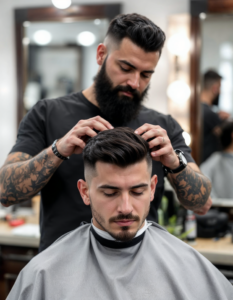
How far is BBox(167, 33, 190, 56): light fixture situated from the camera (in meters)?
3.01

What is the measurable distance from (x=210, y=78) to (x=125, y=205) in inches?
79.7

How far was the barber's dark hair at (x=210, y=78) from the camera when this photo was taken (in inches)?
115

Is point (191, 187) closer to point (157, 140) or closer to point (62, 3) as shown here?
point (157, 140)

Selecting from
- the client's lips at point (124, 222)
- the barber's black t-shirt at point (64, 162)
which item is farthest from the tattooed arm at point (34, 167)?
the client's lips at point (124, 222)

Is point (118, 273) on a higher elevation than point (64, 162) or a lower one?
lower

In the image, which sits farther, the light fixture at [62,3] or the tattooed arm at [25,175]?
the light fixture at [62,3]

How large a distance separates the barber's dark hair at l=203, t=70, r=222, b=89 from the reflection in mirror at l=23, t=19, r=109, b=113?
100 centimetres

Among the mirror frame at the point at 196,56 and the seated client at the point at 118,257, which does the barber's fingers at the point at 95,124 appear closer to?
the seated client at the point at 118,257

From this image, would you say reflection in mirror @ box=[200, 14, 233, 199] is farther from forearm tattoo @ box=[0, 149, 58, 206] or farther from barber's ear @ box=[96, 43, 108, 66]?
forearm tattoo @ box=[0, 149, 58, 206]

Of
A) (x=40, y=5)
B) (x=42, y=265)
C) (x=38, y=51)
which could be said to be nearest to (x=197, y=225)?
(x=42, y=265)

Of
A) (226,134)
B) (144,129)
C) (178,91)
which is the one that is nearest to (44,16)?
(178,91)

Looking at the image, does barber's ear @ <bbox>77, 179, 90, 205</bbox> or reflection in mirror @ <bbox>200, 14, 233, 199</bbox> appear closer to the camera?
barber's ear @ <bbox>77, 179, 90, 205</bbox>

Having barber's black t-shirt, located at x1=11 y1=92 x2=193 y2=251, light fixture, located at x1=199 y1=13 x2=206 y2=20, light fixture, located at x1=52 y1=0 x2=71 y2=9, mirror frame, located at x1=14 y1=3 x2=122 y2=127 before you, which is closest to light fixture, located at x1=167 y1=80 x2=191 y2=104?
light fixture, located at x1=199 y1=13 x2=206 y2=20

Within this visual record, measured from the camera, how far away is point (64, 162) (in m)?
1.64
